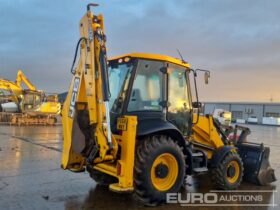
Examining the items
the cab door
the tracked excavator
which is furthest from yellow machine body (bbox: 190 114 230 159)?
the cab door

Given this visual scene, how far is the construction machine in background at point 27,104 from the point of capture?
88.7 ft

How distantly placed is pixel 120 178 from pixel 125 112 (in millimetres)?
1183

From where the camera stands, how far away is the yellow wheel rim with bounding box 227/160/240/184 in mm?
6805

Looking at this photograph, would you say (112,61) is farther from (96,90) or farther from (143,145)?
(143,145)

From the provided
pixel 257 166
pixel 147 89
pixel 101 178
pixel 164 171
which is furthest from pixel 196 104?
pixel 101 178

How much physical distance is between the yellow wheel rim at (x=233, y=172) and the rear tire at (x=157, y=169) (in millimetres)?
1581

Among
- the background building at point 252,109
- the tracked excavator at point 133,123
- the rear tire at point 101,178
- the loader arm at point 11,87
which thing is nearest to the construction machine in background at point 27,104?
the loader arm at point 11,87

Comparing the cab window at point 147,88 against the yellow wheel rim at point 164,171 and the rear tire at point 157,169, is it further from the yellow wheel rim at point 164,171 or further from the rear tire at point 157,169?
the yellow wheel rim at point 164,171

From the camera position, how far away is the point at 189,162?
6.09 metres

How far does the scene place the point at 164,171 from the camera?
551 cm

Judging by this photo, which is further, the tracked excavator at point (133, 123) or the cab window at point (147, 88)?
the cab window at point (147, 88)

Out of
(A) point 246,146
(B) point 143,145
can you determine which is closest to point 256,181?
(A) point 246,146

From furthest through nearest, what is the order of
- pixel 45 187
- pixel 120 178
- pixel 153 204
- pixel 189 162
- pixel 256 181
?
1. pixel 256 181
2. pixel 45 187
3. pixel 189 162
4. pixel 153 204
5. pixel 120 178

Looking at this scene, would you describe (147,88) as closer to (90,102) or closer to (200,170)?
(90,102)
